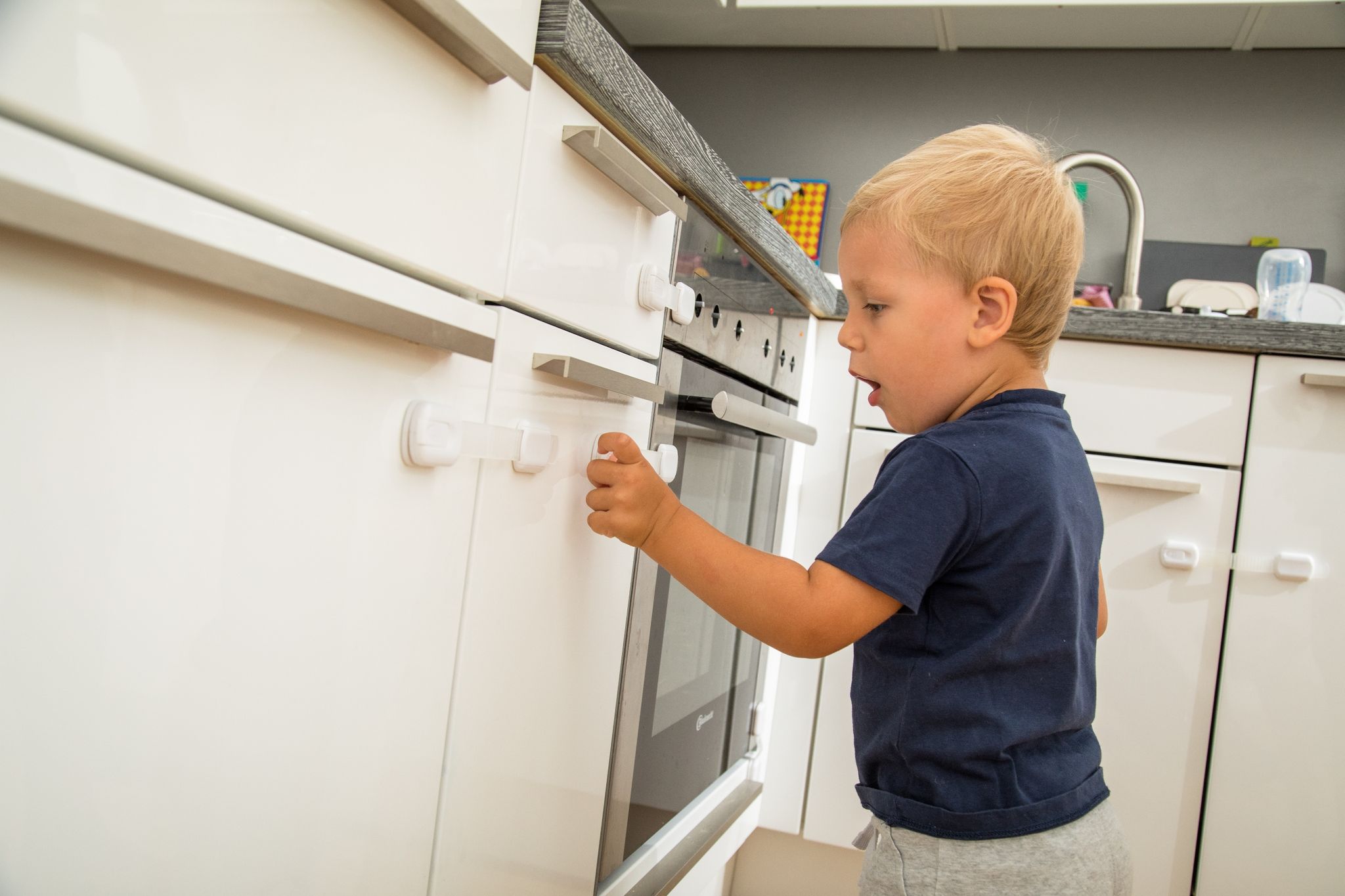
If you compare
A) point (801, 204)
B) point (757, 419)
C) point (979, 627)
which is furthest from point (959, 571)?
point (801, 204)

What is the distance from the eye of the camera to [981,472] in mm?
736

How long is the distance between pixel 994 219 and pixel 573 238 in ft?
1.20

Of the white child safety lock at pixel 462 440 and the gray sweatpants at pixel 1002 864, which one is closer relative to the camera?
the white child safety lock at pixel 462 440

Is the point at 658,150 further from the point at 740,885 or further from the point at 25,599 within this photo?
the point at 740,885

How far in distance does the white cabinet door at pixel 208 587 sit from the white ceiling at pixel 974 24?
1.98m

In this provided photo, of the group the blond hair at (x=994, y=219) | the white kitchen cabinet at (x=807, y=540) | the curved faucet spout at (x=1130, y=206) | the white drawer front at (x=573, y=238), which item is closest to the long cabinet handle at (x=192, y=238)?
the white drawer front at (x=573, y=238)

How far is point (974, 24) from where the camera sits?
2229mm

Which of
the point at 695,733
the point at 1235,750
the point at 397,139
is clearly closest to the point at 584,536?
the point at 397,139

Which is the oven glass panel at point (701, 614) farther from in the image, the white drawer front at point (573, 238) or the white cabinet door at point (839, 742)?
the white cabinet door at point (839, 742)

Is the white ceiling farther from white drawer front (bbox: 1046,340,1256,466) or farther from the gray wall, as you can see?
white drawer front (bbox: 1046,340,1256,466)

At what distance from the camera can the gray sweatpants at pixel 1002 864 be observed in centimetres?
74

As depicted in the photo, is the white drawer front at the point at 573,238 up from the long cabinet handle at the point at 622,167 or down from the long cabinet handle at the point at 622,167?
down

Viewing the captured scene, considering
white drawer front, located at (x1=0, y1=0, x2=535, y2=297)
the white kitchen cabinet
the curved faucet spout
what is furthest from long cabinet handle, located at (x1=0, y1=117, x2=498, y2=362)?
the curved faucet spout

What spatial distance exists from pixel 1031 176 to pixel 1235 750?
3.26ft
